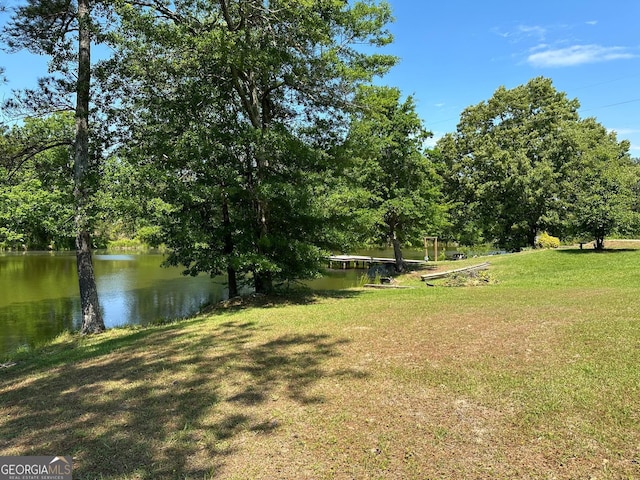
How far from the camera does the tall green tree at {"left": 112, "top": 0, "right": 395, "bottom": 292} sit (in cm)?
959

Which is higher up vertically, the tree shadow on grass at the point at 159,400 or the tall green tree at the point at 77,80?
the tall green tree at the point at 77,80

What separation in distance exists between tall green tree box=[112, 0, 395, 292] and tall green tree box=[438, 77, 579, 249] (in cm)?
1891

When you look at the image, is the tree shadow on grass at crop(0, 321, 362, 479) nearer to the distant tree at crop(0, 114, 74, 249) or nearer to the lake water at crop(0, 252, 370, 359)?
the distant tree at crop(0, 114, 74, 249)

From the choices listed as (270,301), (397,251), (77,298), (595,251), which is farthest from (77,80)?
(595,251)

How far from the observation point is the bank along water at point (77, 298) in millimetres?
13438

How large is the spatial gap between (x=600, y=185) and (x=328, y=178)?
42.5 feet

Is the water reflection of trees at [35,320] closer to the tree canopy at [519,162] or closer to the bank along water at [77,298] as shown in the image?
the bank along water at [77,298]

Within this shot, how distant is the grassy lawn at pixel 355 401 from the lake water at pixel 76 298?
6.45 metres

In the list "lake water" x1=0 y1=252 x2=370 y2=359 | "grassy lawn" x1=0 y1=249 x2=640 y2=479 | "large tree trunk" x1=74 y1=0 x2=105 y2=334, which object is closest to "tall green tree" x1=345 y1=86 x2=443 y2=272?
"lake water" x1=0 y1=252 x2=370 y2=359

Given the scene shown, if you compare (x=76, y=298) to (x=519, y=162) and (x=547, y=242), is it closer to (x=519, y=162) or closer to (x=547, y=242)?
(x=547, y=242)

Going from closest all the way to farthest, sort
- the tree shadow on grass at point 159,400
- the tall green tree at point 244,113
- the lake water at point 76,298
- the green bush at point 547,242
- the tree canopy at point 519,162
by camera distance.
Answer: the tree shadow on grass at point 159,400
the tall green tree at point 244,113
the lake water at point 76,298
the green bush at point 547,242
the tree canopy at point 519,162

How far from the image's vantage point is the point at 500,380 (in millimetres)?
4203

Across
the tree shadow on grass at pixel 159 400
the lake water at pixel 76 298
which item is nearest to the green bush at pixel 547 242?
the lake water at pixel 76 298

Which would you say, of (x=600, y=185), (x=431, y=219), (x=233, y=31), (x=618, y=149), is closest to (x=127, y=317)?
(x=233, y=31)
